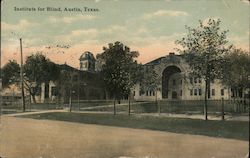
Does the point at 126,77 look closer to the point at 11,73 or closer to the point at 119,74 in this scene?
the point at 119,74

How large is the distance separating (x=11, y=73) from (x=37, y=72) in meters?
0.20

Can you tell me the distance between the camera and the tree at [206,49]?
304 cm

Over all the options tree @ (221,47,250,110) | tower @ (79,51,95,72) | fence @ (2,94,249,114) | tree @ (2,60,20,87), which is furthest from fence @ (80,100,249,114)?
tree @ (2,60,20,87)

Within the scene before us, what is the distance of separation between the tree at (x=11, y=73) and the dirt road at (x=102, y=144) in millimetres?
231

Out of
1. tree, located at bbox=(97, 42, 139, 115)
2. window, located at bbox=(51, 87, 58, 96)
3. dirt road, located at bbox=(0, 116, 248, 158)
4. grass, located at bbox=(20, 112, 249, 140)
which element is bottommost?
dirt road, located at bbox=(0, 116, 248, 158)

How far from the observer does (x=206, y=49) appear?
10.3ft

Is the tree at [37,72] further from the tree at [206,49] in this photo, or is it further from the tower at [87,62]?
the tree at [206,49]

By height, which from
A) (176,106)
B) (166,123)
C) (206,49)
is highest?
(206,49)

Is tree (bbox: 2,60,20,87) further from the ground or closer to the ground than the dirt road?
further from the ground

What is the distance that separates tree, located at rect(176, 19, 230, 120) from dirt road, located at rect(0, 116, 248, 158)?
26cm

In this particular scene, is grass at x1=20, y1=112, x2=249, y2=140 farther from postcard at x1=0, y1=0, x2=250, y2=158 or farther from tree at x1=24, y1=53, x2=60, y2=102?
tree at x1=24, y1=53, x2=60, y2=102

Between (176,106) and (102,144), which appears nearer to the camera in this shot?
(102,144)

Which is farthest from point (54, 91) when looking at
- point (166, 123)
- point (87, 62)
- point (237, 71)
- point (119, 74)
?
point (237, 71)

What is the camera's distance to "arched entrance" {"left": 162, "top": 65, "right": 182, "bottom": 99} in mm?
3100
